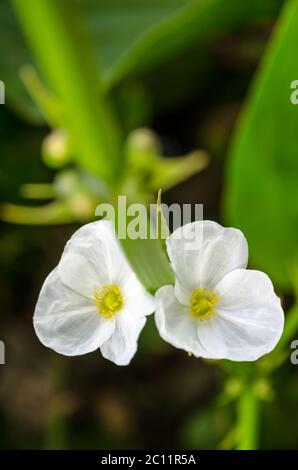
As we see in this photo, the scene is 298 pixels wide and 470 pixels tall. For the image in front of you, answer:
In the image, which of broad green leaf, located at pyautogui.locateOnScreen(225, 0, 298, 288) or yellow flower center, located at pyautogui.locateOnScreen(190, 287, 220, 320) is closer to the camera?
yellow flower center, located at pyautogui.locateOnScreen(190, 287, 220, 320)

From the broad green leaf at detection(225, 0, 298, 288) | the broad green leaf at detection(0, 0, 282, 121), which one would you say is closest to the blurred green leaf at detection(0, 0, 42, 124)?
the broad green leaf at detection(0, 0, 282, 121)

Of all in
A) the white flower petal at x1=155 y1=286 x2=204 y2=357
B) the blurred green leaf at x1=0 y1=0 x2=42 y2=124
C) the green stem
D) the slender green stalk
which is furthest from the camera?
the blurred green leaf at x1=0 y1=0 x2=42 y2=124

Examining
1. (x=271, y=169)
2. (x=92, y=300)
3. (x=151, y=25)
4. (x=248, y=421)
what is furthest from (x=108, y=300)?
(x=151, y=25)

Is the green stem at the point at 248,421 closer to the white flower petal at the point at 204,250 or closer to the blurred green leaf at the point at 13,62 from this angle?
the white flower petal at the point at 204,250

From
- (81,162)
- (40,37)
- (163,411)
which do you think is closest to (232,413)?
(163,411)

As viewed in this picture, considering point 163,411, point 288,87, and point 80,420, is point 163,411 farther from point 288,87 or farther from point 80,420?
point 288,87

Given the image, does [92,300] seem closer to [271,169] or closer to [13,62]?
[271,169]

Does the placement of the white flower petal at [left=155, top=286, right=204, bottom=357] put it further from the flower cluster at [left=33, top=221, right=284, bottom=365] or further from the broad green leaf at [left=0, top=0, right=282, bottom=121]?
the broad green leaf at [left=0, top=0, right=282, bottom=121]
